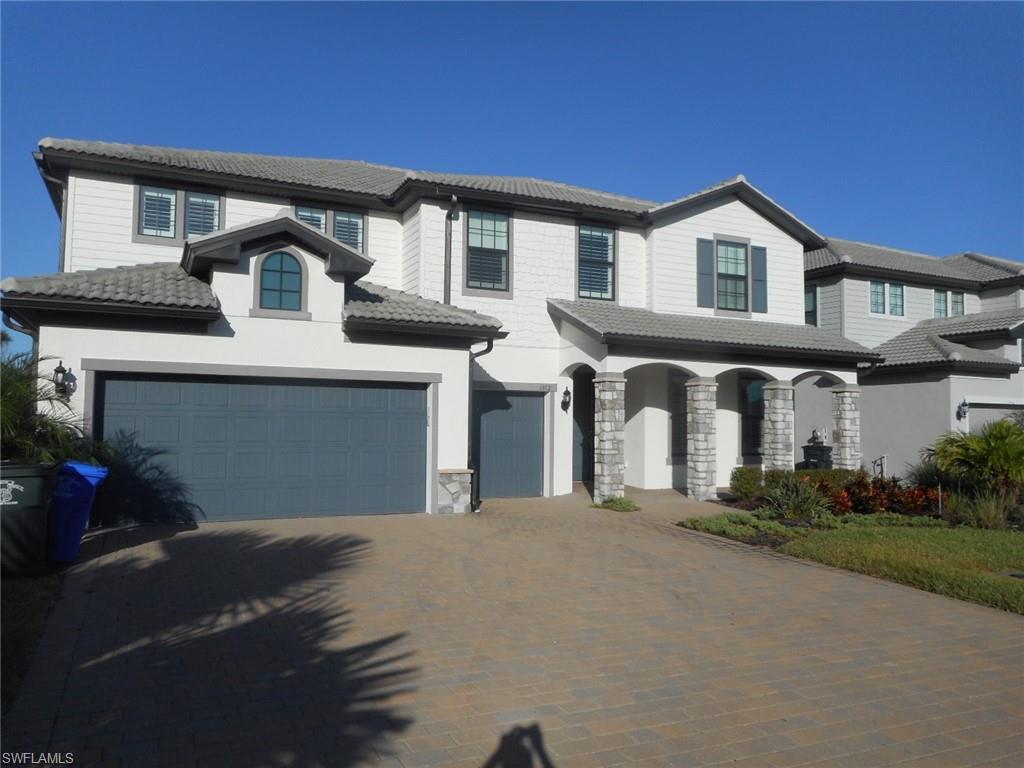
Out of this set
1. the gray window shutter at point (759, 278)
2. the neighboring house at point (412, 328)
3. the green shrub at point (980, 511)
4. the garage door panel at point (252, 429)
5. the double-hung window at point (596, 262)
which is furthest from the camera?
the gray window shutter at point (759, 278)

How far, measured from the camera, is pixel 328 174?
53.9ft

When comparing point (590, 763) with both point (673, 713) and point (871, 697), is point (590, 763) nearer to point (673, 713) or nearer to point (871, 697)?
point (673, 713)

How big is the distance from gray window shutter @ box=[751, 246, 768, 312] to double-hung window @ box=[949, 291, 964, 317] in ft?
29.7

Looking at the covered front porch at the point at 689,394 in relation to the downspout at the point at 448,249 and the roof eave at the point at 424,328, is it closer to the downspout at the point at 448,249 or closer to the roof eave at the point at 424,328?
the roof eave at the point at 424,328

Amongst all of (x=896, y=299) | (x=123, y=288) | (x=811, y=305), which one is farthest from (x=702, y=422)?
(x=123, y=288)

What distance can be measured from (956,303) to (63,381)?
24498mm

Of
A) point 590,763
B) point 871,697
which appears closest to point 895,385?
point 871,697

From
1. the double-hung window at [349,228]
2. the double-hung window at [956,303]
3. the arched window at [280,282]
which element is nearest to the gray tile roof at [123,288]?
the arched window at [280,282]

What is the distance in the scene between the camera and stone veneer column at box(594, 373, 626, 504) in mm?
14719

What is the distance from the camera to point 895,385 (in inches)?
800

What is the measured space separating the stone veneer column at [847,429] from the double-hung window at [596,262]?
21.2ft

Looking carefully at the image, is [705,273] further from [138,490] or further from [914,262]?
[138,490]

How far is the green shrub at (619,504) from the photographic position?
14.2 metres

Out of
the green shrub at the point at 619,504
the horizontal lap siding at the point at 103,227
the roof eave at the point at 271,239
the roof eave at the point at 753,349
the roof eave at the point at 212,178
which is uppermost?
the roof eave at the point at 212,178
